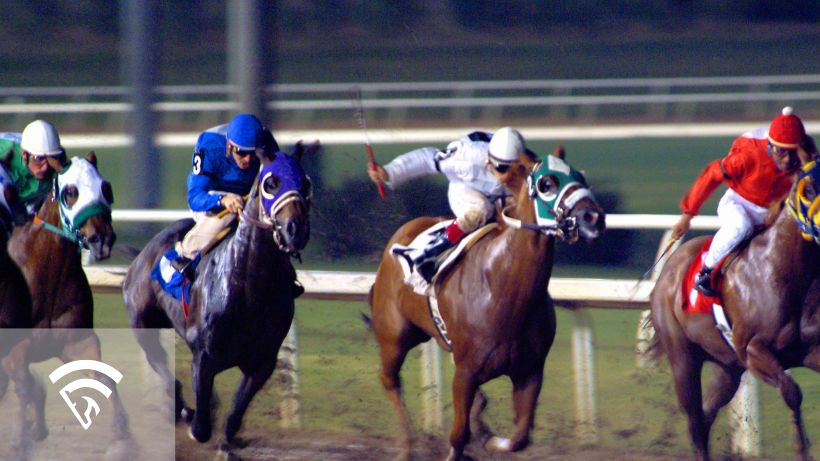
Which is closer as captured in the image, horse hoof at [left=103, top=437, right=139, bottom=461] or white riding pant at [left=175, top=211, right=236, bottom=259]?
horse hoof at [left=103, top=437, right=139, bottom=461]

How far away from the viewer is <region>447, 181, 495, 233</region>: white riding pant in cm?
441

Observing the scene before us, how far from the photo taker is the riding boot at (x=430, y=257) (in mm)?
4438

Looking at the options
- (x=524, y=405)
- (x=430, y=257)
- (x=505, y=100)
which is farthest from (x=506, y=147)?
(x=505, y=100)

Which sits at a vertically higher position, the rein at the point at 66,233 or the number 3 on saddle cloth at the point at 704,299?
the rein at the point at 66,233

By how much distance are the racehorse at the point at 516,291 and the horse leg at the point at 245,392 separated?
0.60 metres

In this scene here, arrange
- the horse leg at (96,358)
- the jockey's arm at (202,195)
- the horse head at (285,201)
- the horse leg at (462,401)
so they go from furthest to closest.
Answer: the jockey's arm at (202,195)
the horse leg at (96,358)
the horse leg at (462,401)
the horse head at (285,201)

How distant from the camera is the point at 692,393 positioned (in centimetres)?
461

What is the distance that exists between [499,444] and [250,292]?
3.13ft

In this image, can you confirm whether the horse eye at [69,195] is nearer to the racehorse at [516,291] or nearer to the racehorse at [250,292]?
the racehorse at [250,292]

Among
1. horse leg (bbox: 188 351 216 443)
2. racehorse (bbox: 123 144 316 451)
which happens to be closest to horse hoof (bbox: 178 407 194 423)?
racehorse (bbox: 123 144 316 451)

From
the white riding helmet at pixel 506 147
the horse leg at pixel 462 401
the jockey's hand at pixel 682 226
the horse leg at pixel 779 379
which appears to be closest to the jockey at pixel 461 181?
the white riding helmet at pixel 506 147

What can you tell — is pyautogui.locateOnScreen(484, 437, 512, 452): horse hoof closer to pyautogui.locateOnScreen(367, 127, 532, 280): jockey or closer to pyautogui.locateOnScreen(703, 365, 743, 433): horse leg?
pyautogui.locateOnScreen(367, 127, 532, 280): jockey

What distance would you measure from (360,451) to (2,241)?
1549 millimetres

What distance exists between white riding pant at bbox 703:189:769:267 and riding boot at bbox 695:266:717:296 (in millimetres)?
22
